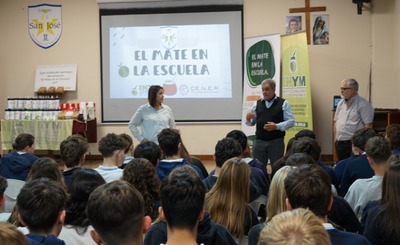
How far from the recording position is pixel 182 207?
73.6 inches

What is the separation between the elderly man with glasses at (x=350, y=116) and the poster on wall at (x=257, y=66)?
8.04 feet

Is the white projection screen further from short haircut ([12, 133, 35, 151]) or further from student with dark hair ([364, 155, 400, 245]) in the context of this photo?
student with dark hair ([364, 155, 400, 245])

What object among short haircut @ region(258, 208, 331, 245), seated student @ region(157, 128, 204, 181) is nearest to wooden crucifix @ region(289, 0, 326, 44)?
seated student @ region(157, 128, 204, 181)

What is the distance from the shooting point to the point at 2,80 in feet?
32.9

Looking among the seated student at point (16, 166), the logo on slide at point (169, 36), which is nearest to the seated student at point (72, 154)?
the seated student at point (16, 166)

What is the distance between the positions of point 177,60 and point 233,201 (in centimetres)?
688

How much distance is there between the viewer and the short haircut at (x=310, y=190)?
196 centimetres

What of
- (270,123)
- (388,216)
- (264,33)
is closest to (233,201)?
(388,216)

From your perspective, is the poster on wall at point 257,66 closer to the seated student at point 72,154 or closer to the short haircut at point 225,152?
the short haircut at point 225,152

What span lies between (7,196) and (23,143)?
116cm

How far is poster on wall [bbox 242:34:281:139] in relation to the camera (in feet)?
28.0

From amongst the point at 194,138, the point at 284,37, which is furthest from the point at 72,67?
the point at 284,37

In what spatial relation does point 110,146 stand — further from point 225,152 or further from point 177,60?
point 177,60

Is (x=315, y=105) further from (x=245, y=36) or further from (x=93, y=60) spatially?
(x=93, y=60)
